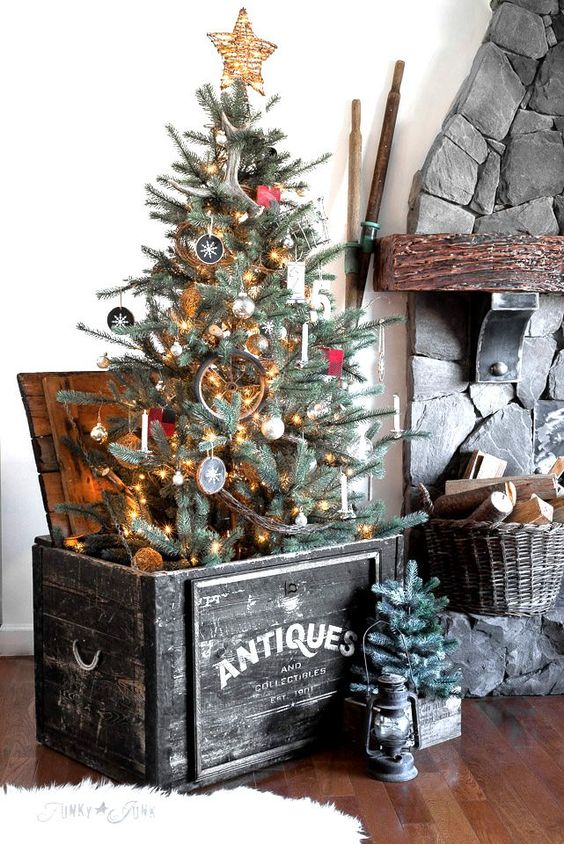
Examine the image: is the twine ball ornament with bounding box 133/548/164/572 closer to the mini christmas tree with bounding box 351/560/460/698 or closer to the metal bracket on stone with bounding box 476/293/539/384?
the mini christmas tree with bounding box 351/560/460/698

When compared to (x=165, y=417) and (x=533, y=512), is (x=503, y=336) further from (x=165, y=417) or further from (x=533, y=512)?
(x=165, y=417)

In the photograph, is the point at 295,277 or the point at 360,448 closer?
the point at 295,277

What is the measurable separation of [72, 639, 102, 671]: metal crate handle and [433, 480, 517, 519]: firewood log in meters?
1.34

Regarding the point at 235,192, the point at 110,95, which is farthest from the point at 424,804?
the point at 110,95

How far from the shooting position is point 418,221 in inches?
135

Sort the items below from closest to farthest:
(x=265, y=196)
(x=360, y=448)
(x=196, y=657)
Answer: (x=196, y=657)
(x=265, y=196)
(x=360, y=448)

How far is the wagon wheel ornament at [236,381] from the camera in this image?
101 inches

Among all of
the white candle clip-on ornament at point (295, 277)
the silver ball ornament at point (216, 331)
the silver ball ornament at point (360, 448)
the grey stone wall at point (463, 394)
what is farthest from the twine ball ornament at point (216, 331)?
the grey stone wall at point (463, 394)

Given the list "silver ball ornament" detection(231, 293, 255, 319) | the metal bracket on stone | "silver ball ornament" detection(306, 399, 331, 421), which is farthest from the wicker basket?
"silver ball ornament" detection(231, 293, 255, 319)

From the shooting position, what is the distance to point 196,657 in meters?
2.45

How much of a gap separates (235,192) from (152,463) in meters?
0.75

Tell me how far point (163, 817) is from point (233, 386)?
109cm

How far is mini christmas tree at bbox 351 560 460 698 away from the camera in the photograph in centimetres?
271

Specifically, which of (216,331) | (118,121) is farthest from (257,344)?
(118,121)
